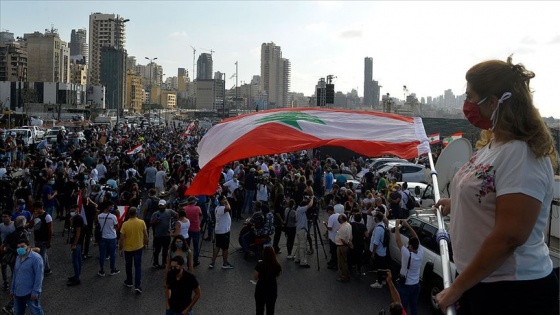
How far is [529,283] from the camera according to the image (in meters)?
1.79

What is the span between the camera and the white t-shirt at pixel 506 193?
5.57 feet

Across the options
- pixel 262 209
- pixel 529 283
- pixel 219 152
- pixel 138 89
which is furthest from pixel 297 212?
pixel 138 89

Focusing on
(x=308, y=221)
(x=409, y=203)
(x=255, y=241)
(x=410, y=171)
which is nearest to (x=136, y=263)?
(x=255, y=241)

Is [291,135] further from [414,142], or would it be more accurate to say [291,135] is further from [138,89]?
[138,89]

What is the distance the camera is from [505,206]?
1.68 metres

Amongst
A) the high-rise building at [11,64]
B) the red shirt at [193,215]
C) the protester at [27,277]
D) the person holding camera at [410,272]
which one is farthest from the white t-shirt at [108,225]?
the high-rise building at [11,64]

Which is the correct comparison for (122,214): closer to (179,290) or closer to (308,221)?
(308,221)

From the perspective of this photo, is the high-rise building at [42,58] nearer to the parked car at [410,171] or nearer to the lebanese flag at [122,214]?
the parked car at [410,171]

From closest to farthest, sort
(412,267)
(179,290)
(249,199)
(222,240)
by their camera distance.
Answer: (179,290)
(412,267)
(222,240)
(249,199)

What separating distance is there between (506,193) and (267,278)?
6200 millimetres

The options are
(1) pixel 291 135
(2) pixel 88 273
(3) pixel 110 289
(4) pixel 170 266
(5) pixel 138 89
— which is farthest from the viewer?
(5) pixel 138 89

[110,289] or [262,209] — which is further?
[262,209]

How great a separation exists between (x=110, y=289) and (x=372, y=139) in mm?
6654

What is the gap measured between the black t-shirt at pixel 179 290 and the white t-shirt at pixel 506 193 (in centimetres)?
536
